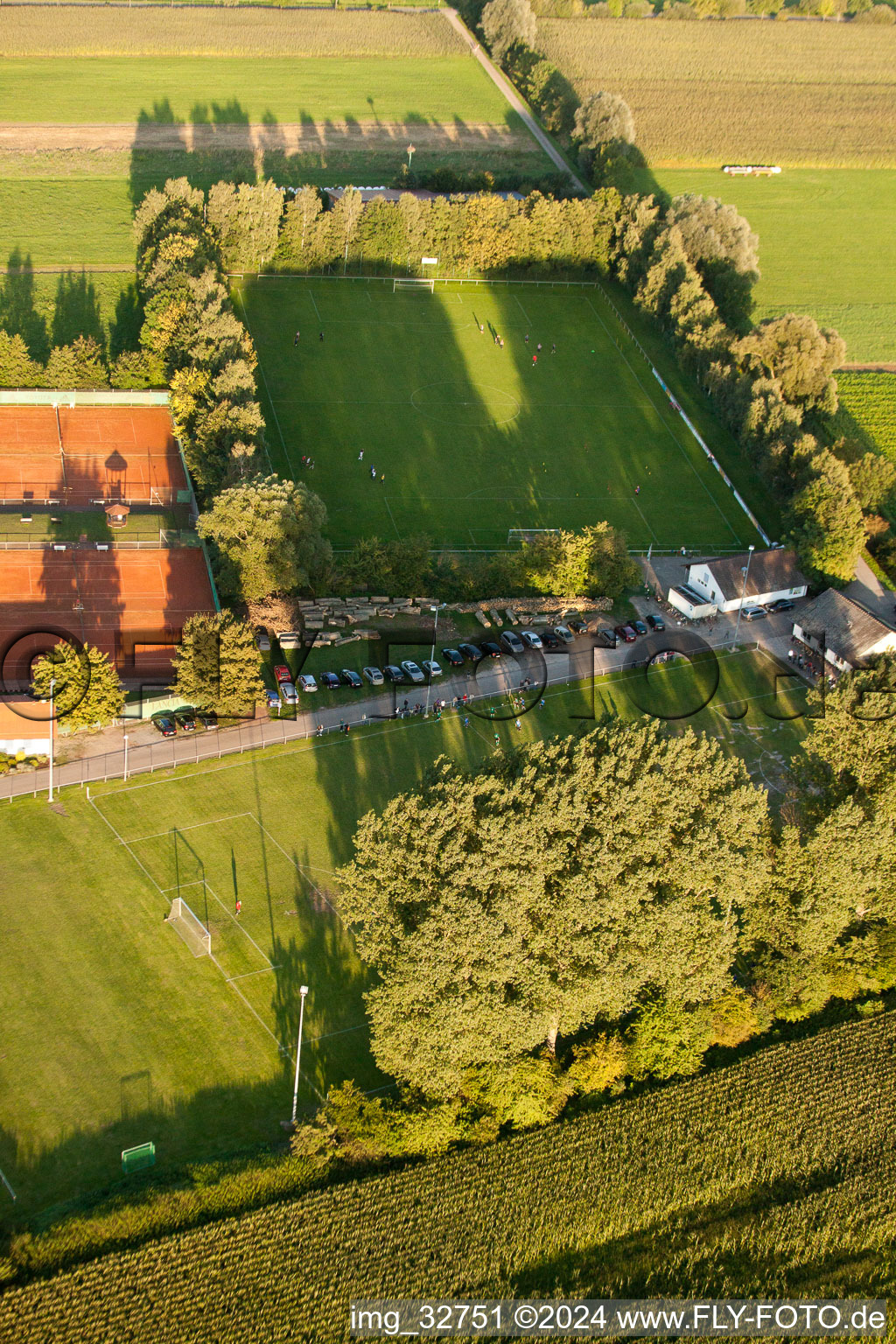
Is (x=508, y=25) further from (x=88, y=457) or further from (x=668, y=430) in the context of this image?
(x=88, y=457)

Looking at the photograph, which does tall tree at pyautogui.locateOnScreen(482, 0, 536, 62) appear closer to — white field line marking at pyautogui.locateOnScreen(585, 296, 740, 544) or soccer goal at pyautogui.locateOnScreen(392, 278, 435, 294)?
soccer goal at pyautogui.locateOnScreen(392, 278, 435, 294)

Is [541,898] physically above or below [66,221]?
below

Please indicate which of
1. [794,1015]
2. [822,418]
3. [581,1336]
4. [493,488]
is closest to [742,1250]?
[581,1336]

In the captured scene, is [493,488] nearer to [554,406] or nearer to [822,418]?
[554,406]

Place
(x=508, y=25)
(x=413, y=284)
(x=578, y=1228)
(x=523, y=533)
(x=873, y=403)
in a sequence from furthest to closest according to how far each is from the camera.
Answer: (x=508, y=25), (x=413, y=284), (x=873, y=403), (x=523, y=533), (x=578, y=1228)

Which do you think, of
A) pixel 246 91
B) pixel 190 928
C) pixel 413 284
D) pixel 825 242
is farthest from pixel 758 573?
pixel 246 91

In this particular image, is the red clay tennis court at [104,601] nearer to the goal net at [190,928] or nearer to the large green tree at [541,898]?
the goal net at [190,928]
